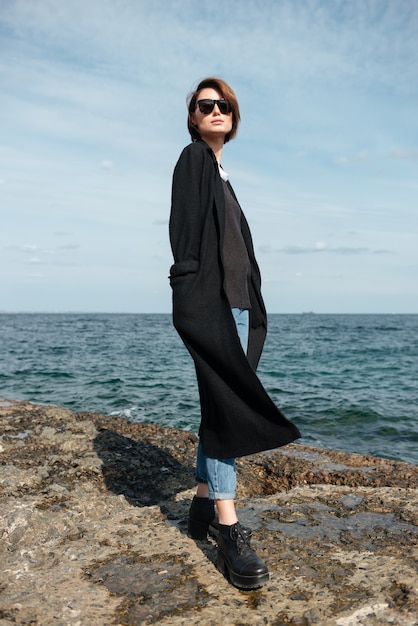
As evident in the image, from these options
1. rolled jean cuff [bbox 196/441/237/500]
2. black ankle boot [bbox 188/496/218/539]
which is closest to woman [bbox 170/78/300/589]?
rolled jean cuff [bbox 196/441/237/500]

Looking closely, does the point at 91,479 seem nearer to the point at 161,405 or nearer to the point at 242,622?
the point at 242,622

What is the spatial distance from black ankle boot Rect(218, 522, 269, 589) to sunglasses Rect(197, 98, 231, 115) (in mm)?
2345

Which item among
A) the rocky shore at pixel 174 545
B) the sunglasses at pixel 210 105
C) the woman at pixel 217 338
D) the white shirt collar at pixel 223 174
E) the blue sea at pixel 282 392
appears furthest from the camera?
the blue sea at pixel 282 392

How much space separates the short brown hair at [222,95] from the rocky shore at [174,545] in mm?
2488

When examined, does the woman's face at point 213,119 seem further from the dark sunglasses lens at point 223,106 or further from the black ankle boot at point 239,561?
the black ankle boot at point 239,561

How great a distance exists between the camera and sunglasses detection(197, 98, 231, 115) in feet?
10.0

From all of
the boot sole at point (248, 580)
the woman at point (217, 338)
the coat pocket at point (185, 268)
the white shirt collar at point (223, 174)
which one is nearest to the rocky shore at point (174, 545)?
the boot sole at point (248, 580)

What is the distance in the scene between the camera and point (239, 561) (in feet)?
8.55

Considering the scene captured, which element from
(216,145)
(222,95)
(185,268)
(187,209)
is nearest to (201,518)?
(185,268)

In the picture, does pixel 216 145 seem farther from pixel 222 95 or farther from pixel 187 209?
pixel 187 209

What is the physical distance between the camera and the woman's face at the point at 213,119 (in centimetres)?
309

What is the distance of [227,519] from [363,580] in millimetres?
732

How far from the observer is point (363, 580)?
2578 mm

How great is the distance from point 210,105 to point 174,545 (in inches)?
102
